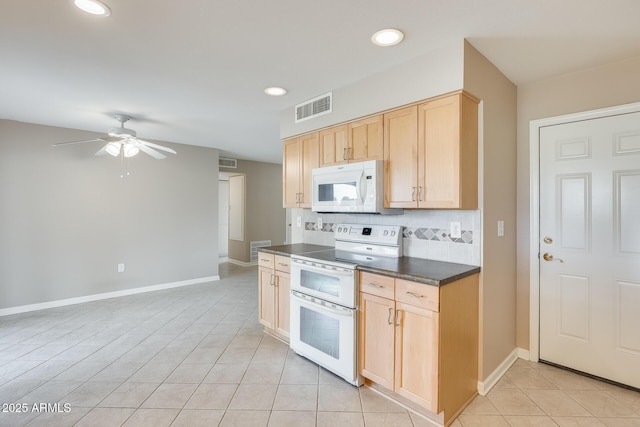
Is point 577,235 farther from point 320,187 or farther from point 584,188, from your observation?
point 320,187

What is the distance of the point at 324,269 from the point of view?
2.47 metres

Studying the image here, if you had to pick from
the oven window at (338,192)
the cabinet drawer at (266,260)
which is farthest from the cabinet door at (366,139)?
the cabinet drawer at (266,260)

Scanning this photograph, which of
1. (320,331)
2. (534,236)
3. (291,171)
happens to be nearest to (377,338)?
(320,331)

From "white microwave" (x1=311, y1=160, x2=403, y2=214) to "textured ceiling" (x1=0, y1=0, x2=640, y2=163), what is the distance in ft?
2.63

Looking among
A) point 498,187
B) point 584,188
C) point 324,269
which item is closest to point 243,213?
point 324,269

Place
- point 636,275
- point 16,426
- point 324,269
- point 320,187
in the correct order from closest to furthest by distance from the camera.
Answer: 1. point 16,426
2. point 636,275
3. point 324,269
4. point 320,187

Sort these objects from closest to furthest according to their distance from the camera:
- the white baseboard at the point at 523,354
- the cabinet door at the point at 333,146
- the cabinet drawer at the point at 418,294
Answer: the cabinet drawer at the point at 418,294
the white baseboard at the point at 523,354
the cabinet door at the point at 333,146

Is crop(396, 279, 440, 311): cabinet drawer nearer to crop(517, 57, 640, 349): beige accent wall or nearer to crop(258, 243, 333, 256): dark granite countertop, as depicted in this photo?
crop(258, 243, 333, 256): dark granite countertop

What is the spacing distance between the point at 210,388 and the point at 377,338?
1.32 metres

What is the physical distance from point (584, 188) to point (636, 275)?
2.40ft

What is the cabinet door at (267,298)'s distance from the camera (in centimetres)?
315

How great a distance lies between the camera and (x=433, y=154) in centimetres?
221

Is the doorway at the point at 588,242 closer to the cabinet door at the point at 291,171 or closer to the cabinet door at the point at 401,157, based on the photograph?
the cabinet door at the point at 401,157

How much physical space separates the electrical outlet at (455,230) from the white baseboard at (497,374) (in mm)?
1094
